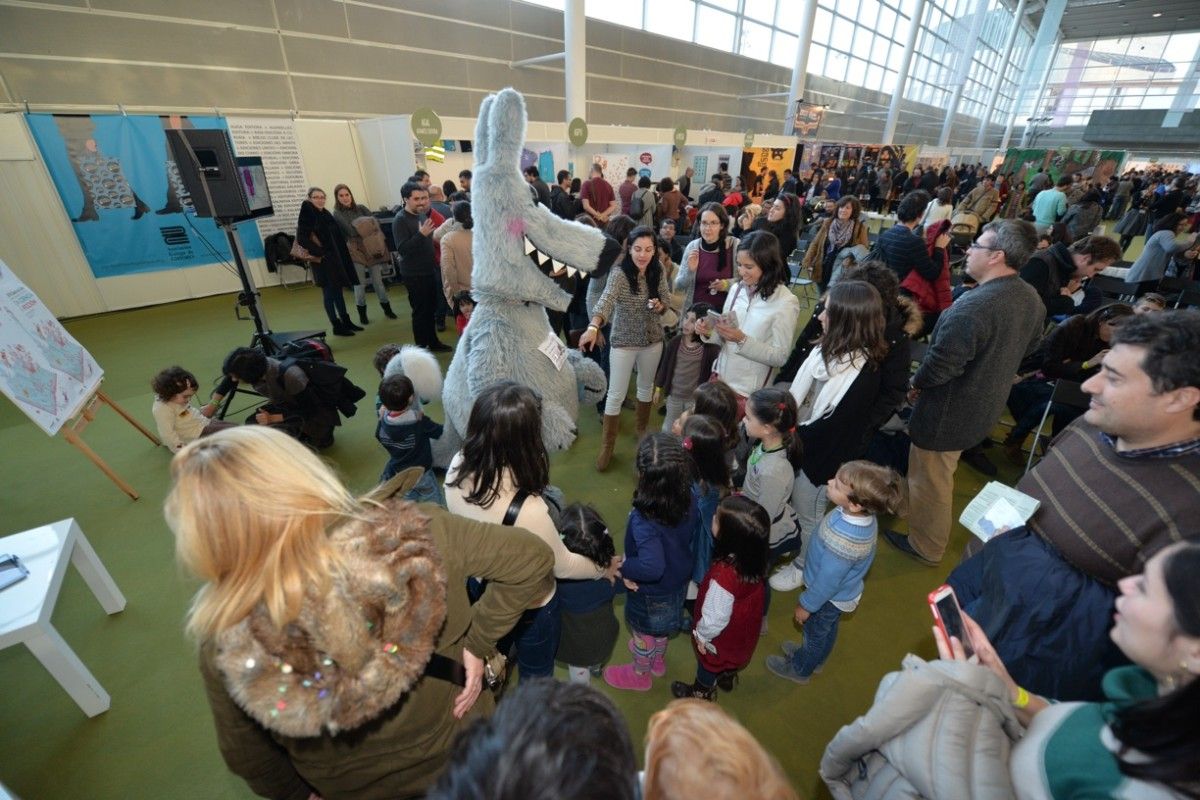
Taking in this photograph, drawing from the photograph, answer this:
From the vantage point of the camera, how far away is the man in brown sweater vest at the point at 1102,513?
1.16 m

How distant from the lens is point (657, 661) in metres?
2.00

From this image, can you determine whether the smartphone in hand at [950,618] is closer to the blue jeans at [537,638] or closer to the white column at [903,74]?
the blue jeans at [537,638]

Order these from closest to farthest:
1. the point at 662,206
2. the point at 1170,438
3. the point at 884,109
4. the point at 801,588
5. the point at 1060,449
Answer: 1. the point at 1170,438
2. the point at 1060,449
3. the point at 801,588
4. the point at 662,206
5. the point at 884,109

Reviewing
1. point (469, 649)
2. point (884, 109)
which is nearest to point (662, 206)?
point (469, 649)

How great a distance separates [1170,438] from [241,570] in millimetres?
2056

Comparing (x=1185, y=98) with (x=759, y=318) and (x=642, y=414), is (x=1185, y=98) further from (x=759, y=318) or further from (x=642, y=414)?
(x=642, y=414)

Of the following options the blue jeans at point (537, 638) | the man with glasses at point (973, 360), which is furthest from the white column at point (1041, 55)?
the blue jeans at point (537, 638)

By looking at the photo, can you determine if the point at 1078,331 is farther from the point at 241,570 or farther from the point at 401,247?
the point at 401,247

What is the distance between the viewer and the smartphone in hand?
3.96ft

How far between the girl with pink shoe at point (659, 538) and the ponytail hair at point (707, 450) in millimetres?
224

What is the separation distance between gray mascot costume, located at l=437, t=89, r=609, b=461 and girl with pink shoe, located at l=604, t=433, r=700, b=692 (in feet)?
2.63

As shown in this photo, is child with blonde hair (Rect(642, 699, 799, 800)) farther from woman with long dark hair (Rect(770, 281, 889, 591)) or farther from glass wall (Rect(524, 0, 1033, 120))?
glass wall (Rect(524, 0, 1033, 120))

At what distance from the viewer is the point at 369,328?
5746 mm

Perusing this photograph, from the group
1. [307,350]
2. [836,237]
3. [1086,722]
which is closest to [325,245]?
[307,350]
